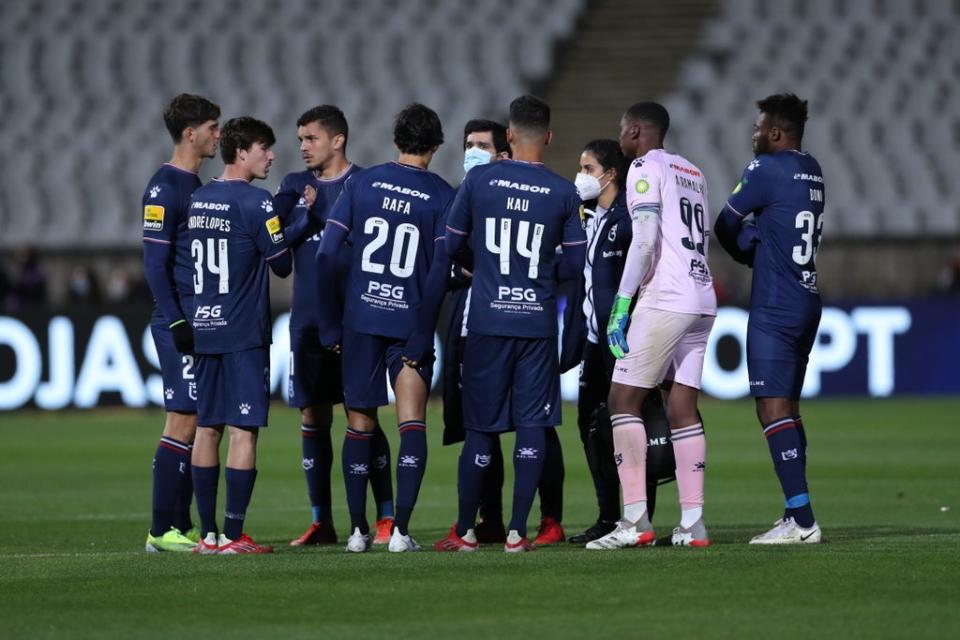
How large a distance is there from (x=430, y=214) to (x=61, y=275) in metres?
17.5

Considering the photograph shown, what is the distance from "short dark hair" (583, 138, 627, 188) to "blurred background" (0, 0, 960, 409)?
14.0 meters

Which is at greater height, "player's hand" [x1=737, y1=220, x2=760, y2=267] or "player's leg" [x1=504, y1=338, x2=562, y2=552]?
"player's hand" [x1=737, y1=220, x2=760, y2=267]

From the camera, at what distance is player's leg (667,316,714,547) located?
344 inches

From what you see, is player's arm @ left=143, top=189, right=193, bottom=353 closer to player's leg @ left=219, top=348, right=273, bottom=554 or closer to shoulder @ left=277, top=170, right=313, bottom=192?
player's leg @ left=219, top=348, right=273, bottom=554

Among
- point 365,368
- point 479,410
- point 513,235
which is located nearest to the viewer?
point 513,235

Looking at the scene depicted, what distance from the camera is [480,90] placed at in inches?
1135

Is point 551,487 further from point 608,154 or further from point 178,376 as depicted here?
point 178,376

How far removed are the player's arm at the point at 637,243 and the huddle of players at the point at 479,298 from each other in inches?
0.4

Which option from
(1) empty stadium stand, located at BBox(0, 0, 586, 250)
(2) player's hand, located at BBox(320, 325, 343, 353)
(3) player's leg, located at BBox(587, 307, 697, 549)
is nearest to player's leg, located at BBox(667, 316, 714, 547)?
(3) player's leg, located at BBox(587, 307, 697, 549)

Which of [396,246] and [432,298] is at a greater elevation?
[396,246]

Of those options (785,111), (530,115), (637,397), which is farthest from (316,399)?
(785,111)

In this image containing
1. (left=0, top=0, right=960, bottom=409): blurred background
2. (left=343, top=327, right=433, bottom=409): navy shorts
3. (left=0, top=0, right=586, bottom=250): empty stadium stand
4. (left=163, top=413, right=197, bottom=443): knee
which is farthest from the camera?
(left=0, top=0, right=586, bottom=250): empty stadium stand

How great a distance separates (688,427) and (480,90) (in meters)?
20.5

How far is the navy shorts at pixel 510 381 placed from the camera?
8.52 metres
